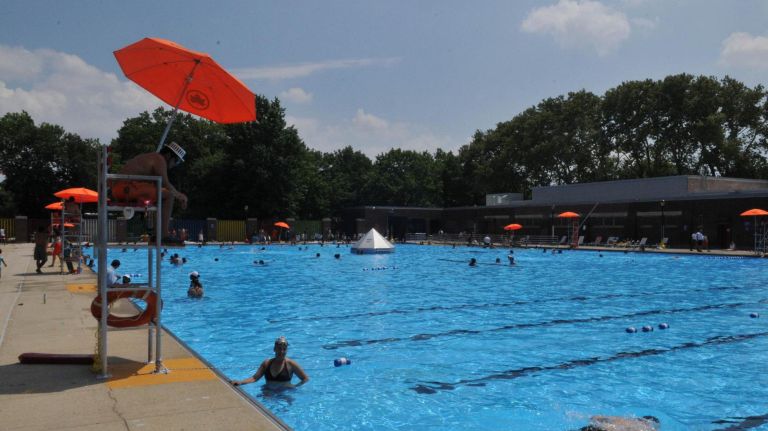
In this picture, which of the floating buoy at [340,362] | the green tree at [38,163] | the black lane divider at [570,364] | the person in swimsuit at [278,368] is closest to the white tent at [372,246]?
the black lane divider at [570,364]

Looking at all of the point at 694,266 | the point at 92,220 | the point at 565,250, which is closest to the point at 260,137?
the point at 92,220

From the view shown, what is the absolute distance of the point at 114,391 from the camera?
5.89 m

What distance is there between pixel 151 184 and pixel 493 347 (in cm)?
713

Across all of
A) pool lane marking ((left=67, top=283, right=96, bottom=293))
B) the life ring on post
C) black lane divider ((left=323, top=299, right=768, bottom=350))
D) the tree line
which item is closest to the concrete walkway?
the life ring on post

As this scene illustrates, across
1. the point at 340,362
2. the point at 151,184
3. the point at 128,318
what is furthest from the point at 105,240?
the point at 340,362

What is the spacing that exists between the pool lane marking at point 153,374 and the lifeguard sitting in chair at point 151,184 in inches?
61.5

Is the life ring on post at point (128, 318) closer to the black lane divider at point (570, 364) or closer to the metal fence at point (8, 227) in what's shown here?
the black lane divider at point (570, 364)

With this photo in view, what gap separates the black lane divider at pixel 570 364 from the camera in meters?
8.44

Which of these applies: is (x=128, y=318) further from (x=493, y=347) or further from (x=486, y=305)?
(x=486, y=305)

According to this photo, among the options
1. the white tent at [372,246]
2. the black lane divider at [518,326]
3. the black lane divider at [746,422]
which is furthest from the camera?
the white tent at [372,246]

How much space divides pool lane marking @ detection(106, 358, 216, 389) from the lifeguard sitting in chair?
5.12ft

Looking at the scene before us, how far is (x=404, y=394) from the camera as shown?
26.8 ft

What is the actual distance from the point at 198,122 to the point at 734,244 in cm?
6289

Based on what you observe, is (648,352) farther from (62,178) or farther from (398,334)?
(62,178)
